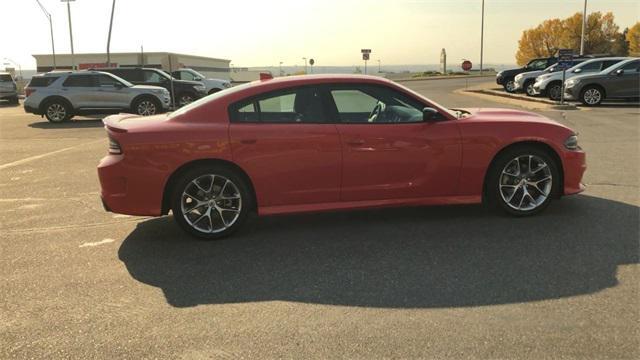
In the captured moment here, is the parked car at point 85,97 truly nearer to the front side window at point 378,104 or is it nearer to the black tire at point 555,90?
the black tire at point 555,90

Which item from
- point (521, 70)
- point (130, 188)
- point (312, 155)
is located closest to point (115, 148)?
point (130, 188)

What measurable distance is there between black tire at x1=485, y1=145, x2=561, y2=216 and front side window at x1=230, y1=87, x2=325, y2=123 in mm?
1874

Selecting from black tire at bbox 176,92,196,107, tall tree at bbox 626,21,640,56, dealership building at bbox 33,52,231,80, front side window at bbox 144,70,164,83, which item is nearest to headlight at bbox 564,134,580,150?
black tire at bbox 176,92,196,107

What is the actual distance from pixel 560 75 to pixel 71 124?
58.7 ft

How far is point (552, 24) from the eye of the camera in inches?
3883

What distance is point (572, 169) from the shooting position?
580cm

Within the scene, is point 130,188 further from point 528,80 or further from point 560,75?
point 528,80

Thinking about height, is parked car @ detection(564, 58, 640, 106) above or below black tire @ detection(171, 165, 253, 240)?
above

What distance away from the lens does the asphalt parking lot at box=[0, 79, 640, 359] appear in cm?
334

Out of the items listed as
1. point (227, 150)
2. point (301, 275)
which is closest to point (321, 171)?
point (227, 150)

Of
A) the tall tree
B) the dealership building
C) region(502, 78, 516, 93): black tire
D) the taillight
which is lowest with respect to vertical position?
the taillight

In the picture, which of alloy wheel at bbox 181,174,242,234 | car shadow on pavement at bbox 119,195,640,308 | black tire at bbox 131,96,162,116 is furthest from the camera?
black tire at bbox 131,96,162,116

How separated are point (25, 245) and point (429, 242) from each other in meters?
3.78

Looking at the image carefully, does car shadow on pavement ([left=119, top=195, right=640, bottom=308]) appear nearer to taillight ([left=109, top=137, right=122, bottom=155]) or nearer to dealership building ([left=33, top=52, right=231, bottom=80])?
taillight ([left=109, top=137, right=122, bottom=155])
